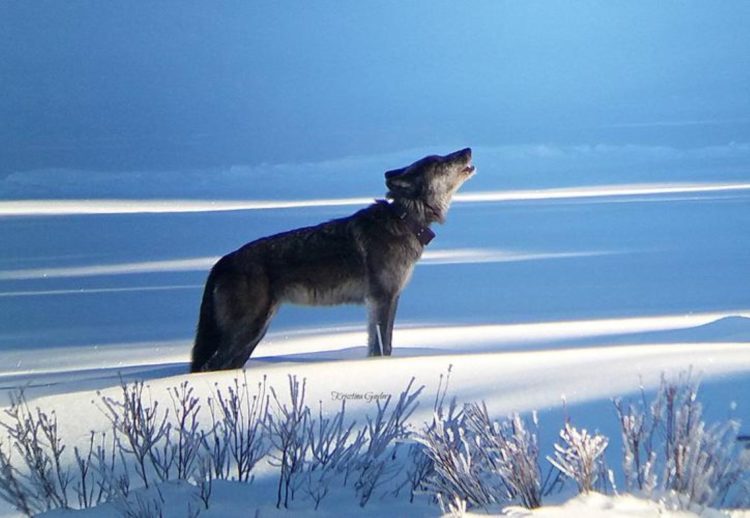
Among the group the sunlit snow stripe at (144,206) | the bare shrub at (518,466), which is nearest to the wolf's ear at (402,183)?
the bare shrub at (518,466)

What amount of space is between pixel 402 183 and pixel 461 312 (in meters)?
4.45

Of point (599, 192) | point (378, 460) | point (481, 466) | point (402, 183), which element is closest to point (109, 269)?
point (402, 183)

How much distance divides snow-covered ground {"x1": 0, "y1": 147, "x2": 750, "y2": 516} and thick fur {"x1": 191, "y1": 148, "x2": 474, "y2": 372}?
0.32 m

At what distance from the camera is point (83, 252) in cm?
2153

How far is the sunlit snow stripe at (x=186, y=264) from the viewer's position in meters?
18.3

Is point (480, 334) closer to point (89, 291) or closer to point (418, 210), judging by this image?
point (418, 210)

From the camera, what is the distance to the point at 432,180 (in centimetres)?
958

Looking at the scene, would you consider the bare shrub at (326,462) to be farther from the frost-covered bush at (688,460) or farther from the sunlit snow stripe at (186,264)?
the sunlit snow stripe at (186,264)

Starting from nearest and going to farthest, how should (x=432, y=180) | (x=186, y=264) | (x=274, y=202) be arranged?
1. (x=432, y=180)
2. (x=186, y=264)
3. (x=274, y=202)

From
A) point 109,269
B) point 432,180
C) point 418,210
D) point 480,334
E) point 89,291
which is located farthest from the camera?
point 109,269

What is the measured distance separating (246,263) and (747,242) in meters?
13.6

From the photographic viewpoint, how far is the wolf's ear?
947 cm

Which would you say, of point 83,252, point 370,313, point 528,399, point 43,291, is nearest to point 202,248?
point 83,252

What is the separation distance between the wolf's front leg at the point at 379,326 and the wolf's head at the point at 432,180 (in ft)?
2.70
